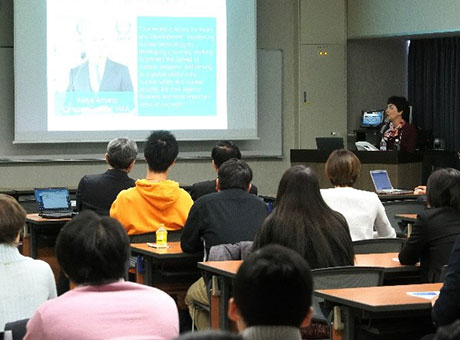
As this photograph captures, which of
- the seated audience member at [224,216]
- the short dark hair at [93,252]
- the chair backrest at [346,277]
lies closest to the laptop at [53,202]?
the seated audience member at [224,216]

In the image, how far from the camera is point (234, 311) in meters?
2.05

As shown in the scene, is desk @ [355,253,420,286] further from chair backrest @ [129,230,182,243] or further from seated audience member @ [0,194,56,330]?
seated audience member @ [0,194,56,330]

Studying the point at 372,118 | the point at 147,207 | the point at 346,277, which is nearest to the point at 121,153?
the point at 147,207

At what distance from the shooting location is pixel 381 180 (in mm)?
9453

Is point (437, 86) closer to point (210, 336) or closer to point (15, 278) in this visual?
point (15, 278)

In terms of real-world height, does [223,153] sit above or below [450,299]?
above

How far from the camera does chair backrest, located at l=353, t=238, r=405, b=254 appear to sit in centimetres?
545

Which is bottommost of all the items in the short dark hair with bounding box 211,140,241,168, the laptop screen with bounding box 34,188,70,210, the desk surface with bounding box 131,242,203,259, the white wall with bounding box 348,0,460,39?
the desk surface with bounding box 131,242,203,259

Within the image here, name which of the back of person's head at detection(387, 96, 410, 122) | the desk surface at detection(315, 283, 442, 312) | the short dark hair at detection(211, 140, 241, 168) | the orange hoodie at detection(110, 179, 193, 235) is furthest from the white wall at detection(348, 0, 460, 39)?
the desk surface at detection(315, 283, 442, 312)

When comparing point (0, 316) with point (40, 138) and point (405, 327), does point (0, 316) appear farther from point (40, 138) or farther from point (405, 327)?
point (40, 138)

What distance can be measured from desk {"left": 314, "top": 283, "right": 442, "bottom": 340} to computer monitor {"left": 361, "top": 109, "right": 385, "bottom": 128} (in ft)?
26.3

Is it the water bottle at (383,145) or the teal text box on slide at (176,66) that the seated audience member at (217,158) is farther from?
the water bottle at (383,145)

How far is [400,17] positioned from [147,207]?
19.9ft

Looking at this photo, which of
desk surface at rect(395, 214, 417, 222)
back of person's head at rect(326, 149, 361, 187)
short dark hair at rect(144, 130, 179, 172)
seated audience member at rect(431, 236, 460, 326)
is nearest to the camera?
seated audience member at rect(431, 236, 460, 326)
